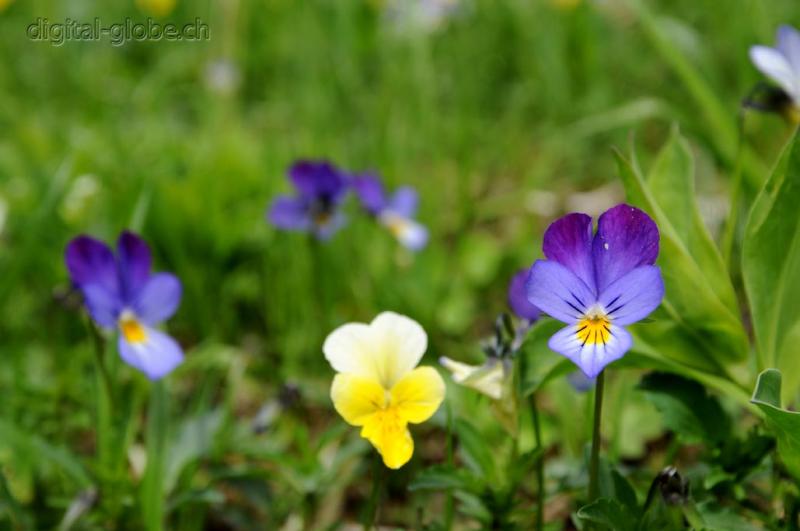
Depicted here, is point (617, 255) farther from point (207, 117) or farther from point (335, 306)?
point (207, 117)

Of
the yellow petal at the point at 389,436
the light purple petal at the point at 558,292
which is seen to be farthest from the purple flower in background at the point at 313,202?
the light purple petal at the point at 558,292

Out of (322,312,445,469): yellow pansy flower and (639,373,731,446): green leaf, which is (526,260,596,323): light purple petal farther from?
(639,373,731,446): green leaf

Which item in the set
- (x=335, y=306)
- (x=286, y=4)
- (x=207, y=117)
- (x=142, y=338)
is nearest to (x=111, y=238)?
(x=335, y=306)

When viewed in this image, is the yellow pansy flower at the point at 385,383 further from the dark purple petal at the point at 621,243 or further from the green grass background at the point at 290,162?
the green grass background at the point at 290,162

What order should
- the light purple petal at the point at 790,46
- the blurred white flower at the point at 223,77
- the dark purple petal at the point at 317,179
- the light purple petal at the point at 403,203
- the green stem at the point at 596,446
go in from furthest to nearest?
the blurred white flower at the point at 223,77 → the light purple petal at the point at 403,203 → the dark purple petal at the point at 317,179 → the light purple petal at the point at 790,46 → the green stem at the point at 596,446

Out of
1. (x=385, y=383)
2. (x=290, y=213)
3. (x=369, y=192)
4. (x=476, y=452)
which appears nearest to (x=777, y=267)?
(x=476, y=452)

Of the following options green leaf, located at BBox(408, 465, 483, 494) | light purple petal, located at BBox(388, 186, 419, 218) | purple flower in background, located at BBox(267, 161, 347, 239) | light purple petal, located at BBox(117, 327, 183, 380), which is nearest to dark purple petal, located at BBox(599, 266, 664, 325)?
green leaf, located at BBox(408, 465, 483, 494)

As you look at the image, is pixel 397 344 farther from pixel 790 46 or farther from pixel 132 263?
pixel 790 46
